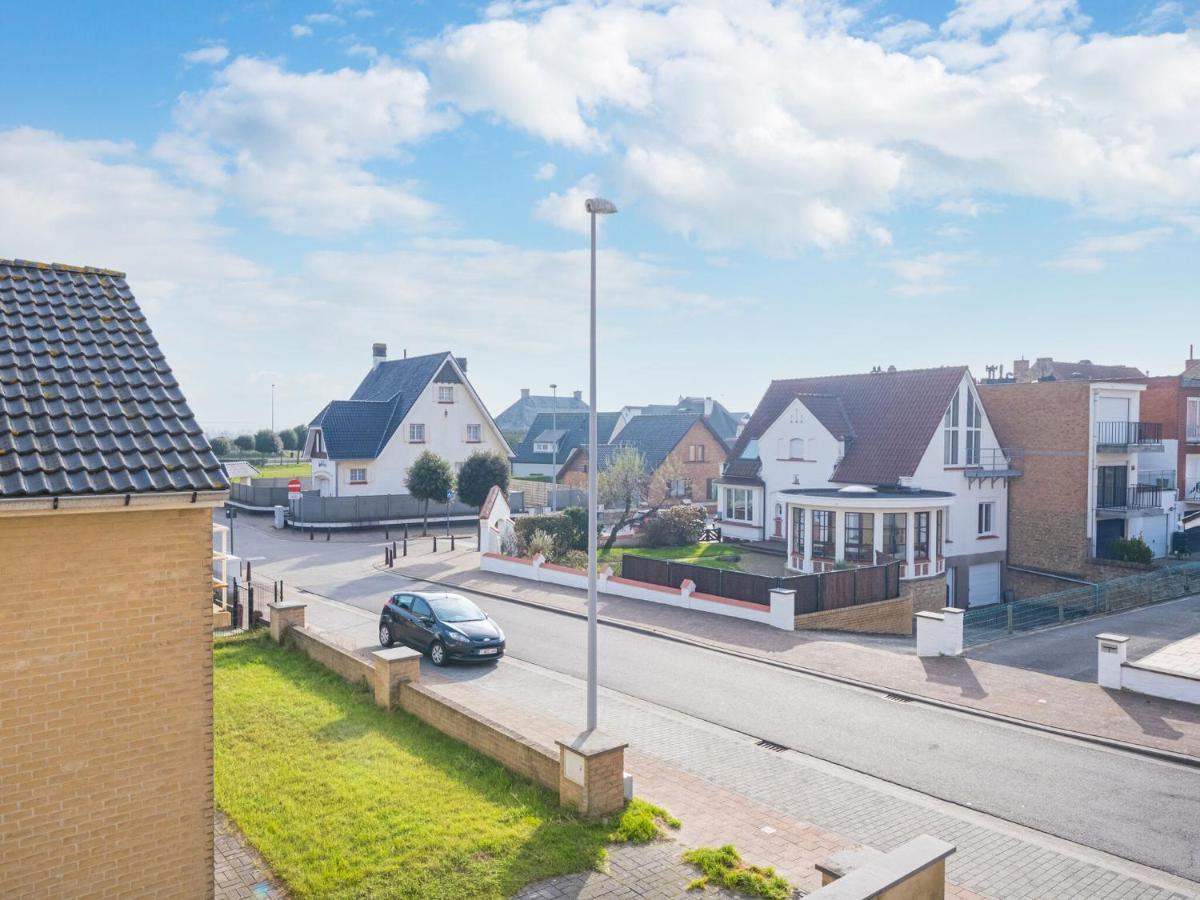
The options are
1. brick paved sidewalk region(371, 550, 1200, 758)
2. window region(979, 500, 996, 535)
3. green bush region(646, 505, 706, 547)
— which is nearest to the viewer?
brick paved sidewalk region(371, 550, 1200, 758)

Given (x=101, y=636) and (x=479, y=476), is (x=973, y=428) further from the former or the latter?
(x=101, y=636)

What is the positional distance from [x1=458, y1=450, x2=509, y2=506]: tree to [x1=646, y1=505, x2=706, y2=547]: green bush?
8.68 meters

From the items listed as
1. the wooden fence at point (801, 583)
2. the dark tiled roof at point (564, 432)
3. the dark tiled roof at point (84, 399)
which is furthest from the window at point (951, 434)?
the dark tiled roof at point (564, 432)

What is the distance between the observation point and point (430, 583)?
92.4 ft

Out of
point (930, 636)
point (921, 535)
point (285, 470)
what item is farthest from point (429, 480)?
point (285, 470)

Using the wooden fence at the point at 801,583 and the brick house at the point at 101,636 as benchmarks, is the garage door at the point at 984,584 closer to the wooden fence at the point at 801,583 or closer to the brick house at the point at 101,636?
the wooden fence at the point at 801,583

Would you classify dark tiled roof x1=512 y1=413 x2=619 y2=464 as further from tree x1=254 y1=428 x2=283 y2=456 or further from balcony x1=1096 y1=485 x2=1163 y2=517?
balcony x1=1096 y1=485 x2=1163 y2=517

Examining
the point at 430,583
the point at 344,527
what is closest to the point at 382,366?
the point at 344,527

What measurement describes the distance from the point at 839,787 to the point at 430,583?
19001 millimetres

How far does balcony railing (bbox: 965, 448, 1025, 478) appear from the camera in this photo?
32.1m

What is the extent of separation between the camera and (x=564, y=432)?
6488 cm

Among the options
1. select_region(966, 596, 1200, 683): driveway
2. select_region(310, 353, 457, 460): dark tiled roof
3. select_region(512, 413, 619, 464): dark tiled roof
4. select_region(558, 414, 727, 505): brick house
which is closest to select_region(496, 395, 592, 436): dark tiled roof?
select_region(512, 413, 619, 464): dark tiled roof

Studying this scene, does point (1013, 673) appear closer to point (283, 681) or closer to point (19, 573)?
point (283, 681)

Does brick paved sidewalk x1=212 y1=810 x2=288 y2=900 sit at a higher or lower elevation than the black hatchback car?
lower
